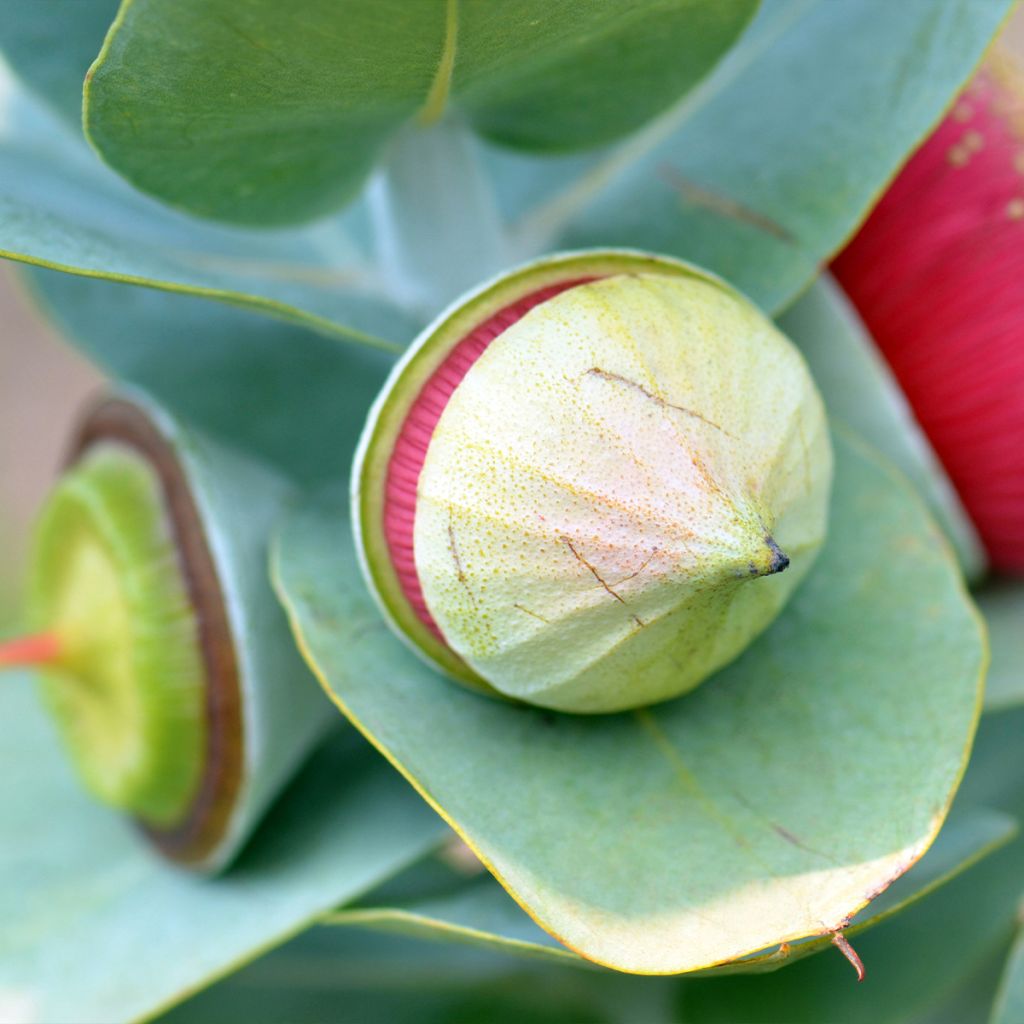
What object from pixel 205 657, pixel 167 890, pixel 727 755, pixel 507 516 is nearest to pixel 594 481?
pixel 507 516

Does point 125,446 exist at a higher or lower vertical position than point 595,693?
lower

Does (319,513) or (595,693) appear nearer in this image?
(595,693)

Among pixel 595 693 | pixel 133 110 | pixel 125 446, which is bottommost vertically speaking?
pixel 125 446

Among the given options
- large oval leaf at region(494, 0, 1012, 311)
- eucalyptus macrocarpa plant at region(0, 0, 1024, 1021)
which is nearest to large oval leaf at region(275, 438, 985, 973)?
eucalyptus macrocarpa plant at region(0, 0, 1024, 1021)

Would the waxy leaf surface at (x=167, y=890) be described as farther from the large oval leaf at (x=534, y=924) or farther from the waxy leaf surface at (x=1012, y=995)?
the waxy leaf surface at (x=1012, y=995)

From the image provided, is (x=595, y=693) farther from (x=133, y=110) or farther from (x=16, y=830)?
(x=16, y=830)

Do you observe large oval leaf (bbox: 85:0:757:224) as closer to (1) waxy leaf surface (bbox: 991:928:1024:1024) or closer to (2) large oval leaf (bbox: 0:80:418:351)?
(2) large oval leaf (bbox: 0:80:418:351)

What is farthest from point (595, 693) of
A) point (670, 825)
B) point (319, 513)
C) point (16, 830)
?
point (16, 830)

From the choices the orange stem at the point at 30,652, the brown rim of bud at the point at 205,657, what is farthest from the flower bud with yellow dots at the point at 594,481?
the orange stem at the point at 30,652

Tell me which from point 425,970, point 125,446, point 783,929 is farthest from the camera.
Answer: point 425,970
